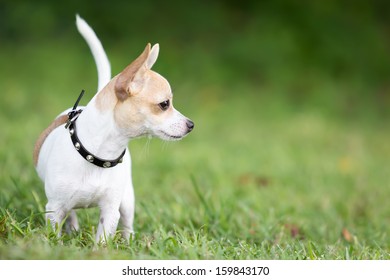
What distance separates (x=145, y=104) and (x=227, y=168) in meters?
3.07

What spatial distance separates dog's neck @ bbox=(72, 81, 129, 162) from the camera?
305 centimetres

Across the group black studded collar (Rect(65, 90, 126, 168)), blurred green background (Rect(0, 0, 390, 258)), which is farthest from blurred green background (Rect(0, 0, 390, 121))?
black studded collar (Rect(65, 90, 126, 168))

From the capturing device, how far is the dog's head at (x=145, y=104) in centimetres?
299

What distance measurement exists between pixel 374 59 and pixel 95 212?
7.32 meters

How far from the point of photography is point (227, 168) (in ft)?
19.8

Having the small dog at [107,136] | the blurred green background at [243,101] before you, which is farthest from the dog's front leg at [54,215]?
the blurred green background at [243,101]

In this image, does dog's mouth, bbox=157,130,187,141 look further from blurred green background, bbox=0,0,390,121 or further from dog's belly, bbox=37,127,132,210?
blurred green background, bbox=0,0,390,121

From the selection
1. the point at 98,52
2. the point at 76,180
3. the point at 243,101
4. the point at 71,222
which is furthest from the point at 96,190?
the point at 243,101

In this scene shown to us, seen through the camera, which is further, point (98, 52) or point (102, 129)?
point (98, 52)

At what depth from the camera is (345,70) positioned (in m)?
9.98

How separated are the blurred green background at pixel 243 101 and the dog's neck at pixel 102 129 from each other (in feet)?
2.51

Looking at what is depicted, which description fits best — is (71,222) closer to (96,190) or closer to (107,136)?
(96,190)

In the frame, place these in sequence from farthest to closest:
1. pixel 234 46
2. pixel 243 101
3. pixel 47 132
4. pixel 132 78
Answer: pixel 234 46 → pixel 243 101 → pixel 47 132 → pixel 132 78

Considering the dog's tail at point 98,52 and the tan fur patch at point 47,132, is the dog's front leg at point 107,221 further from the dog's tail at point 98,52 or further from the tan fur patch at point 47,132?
the dog's tail at point 98,52
